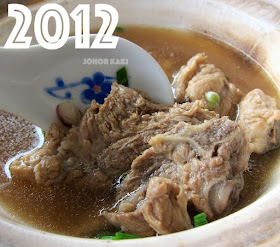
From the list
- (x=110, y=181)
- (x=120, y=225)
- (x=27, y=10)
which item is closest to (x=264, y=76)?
(x=110, y=181)

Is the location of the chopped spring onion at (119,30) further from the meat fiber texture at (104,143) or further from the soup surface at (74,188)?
the meat fiber texture at (104,143)

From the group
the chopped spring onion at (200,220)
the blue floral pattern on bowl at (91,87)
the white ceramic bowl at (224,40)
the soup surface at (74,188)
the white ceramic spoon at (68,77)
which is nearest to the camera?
the white ceramic bowl at (224,40)

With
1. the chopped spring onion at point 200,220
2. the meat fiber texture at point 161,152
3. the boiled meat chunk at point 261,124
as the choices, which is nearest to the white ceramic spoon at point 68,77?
the meat fiber texture at point 161,152

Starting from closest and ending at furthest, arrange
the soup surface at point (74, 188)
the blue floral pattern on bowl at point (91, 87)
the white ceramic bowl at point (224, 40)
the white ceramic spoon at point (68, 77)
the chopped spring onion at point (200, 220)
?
the white ceramic bowl at point (224, 40), the chopped spring onion at point (200, 220), the soup surface at point (74, 188), the white ceramic spoon at point (68, 77), the blue floral pattern on bowl at point (91, 87)

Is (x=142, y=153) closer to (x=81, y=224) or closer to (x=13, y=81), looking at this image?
(x=81, y=224)

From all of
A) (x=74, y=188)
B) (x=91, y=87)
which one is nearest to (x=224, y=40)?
(x=91, y=87)

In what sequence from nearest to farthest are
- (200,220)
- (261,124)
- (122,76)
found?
(200,220) < (261,124) < (122,76)

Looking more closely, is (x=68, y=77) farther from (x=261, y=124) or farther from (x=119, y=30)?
(x=261, y=124)
